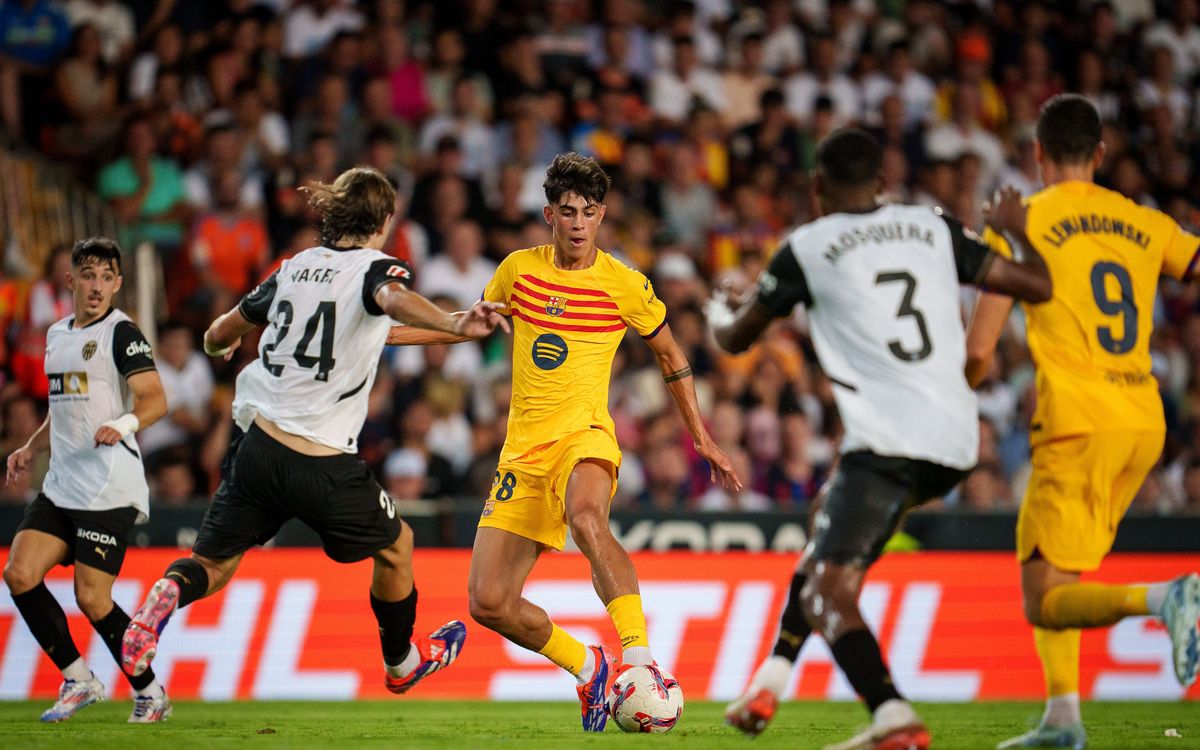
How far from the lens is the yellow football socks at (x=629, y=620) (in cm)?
755

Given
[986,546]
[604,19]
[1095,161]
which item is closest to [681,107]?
[604,19]

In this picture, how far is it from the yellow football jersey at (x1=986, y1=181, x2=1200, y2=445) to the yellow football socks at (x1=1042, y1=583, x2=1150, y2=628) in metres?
0.66

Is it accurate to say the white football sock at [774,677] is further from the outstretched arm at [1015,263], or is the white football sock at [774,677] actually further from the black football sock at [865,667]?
Answer: the outstretched arm at [1015,263]

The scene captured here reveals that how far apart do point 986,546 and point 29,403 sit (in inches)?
312

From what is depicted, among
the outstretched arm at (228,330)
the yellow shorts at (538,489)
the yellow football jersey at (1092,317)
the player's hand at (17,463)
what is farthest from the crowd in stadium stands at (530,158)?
the yellow football jersey at (1092,317)

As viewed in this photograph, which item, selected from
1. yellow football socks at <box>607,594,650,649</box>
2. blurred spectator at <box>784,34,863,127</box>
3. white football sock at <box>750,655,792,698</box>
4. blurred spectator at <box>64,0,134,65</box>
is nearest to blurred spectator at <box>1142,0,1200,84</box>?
blurred spectator at <box>784,34,863,127</box>

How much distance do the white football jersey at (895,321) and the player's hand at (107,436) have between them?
3.90 m

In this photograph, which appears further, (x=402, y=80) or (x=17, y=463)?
(x=402, y=80)

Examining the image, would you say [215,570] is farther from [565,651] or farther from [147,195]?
[147,195]

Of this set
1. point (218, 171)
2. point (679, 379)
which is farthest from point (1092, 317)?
point (218, 171)

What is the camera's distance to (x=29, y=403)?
11852 millimetres

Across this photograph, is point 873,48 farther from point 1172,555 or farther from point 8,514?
point 8,514

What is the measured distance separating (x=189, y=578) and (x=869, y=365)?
11.5 feet

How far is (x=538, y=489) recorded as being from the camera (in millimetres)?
7824
